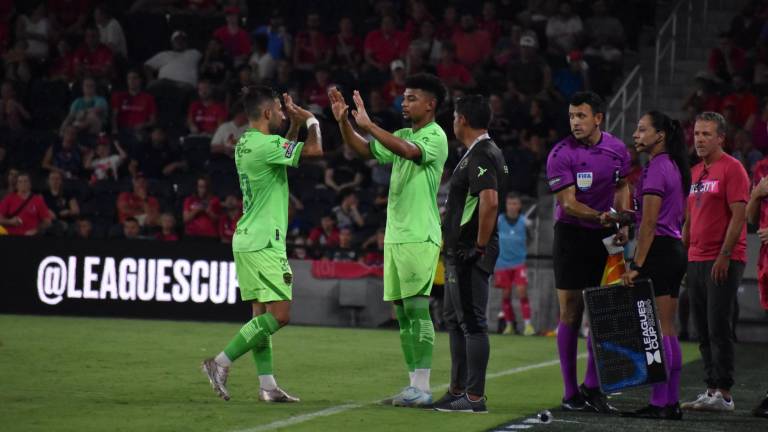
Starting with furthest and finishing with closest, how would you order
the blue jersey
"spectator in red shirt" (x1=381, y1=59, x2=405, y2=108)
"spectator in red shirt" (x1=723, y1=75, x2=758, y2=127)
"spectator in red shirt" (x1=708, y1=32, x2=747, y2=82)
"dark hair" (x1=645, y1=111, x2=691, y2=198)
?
"spectator in red shirt" (x1=381, y1=59, x2=405, y2=108) → "spectator in red shirt" (x1=708, y1=32, x2=747, y2=82) → "spectator in red shirt" (x1=723, y1=75, x2=758, y2=127) → the blue jersey → "dark hair" (x1=645, y1=111, x2=691, y2=198)

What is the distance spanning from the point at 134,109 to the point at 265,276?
14.5 m

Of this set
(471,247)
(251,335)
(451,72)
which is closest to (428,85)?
(471,247)

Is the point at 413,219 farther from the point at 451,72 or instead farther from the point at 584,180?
the point at 451,72

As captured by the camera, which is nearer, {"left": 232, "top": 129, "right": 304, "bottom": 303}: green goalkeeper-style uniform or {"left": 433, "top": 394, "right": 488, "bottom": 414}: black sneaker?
{"left": 433, "top": 394, "right": 488, "bottom": 414}: black sneaker

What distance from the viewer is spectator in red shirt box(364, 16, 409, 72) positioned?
2309cm

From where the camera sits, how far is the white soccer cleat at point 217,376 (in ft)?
29.7

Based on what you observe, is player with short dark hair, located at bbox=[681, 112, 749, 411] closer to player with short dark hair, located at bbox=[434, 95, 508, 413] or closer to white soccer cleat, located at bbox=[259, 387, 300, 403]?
player with short dark hair, located at bbox=[434, 95, 508, 413]

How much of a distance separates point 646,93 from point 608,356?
555 inches

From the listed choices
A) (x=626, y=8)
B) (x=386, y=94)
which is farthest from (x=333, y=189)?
(x=626, y=8)

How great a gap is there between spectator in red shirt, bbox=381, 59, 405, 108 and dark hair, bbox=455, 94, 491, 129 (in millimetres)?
12402

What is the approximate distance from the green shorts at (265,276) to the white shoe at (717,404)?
10.6 ft

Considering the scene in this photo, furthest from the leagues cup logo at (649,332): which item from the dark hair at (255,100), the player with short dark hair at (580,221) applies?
the dark hair at (255,100)

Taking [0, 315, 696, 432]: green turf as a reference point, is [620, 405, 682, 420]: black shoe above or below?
below

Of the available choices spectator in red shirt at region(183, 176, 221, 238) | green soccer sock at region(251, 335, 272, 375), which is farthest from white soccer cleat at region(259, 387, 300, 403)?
spectator in red shirt at region(183, 176, 221, 238)
